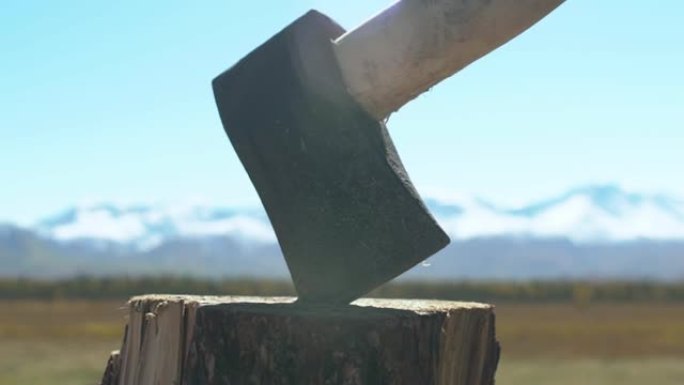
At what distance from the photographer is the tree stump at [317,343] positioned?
3.21 metres

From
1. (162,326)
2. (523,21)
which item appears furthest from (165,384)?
(523,21)

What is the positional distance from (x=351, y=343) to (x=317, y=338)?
0.35ft

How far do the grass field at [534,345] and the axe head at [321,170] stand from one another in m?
9.02

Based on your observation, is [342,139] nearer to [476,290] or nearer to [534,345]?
[534,345]

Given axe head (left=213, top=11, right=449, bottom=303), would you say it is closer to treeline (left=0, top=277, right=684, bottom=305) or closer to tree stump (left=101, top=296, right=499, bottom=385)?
tree stump (left=101, top=296, right=499, bottom=385)

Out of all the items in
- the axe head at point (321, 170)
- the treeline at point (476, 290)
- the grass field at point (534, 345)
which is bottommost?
the axe head at point (321, 170)

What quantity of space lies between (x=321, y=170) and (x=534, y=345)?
1178 inches

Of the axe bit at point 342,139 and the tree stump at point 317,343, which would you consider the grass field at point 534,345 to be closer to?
the tree stump at point 317,343

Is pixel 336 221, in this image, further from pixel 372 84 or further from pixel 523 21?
pixel 523 21

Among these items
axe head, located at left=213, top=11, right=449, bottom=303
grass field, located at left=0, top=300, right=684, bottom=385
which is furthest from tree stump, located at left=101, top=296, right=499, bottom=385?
grass field, located at left=0, top=300, right=684, bottom=385

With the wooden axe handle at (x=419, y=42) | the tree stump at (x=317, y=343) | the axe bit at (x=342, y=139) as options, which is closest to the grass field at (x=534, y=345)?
the tree stump at (x=317, y=343)

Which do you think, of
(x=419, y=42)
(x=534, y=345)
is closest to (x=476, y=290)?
(x=534, y=345)

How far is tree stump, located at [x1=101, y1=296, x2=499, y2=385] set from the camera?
3205mm

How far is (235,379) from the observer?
330cm
